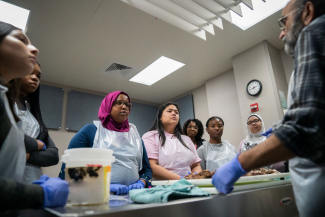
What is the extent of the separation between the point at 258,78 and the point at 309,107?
2867 millimetres

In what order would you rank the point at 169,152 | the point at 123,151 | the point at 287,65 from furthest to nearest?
the point at 287,65, the point at 169,152, the point at 123,151

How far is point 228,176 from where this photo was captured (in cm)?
80

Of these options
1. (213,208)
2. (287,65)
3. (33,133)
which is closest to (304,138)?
(213,208)

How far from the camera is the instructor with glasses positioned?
2.15 feet

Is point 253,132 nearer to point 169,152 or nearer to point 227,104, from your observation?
point 227,104

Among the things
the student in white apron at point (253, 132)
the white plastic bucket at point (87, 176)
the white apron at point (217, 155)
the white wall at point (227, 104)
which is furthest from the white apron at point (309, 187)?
the white wall at point (227, 104)

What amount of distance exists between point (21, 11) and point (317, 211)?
10.4 feet

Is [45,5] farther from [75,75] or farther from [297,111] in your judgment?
[297,111]

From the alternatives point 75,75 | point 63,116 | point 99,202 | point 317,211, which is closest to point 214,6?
point 317,211

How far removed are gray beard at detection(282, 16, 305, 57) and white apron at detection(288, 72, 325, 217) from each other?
0.51 m

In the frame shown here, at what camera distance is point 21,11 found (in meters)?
2.41

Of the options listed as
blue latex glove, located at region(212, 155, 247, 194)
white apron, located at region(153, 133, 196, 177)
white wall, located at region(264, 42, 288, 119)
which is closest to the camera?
blue latex glove, located at region(212, 155, 247, 194)

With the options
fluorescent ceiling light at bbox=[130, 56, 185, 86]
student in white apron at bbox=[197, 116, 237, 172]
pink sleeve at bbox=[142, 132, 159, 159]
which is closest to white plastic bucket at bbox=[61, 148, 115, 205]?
pink sleeve at bbox=[142, 132, 159, 159]

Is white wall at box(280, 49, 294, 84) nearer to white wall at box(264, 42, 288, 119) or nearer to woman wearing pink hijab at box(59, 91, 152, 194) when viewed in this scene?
white wall at box(264, 42, 288, 119)
